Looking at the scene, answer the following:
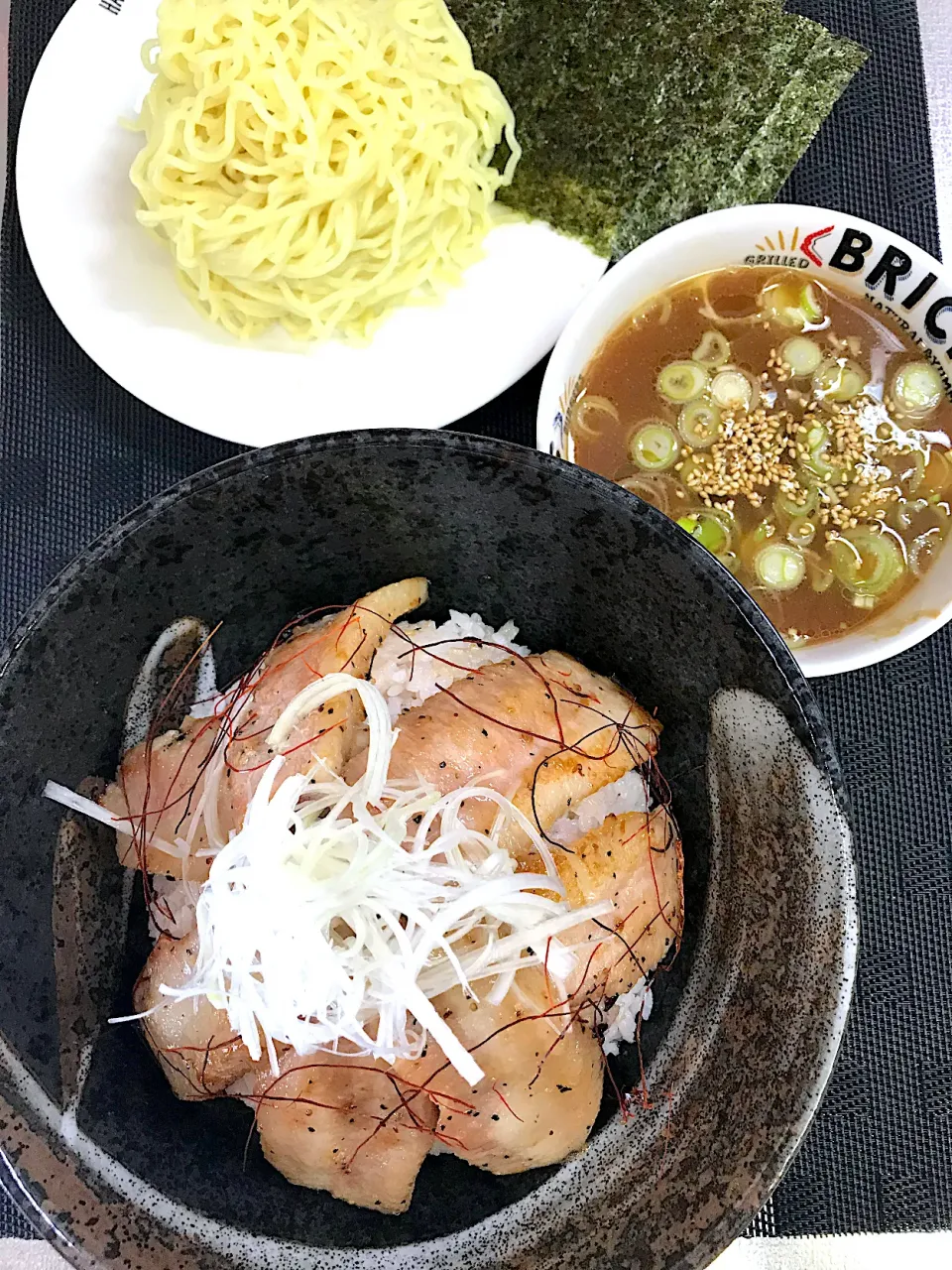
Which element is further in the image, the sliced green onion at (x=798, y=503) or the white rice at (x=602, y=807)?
the sliced green onion at (x=798, y=503)

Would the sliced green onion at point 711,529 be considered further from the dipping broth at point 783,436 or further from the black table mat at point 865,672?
the black table mat at point 865,672

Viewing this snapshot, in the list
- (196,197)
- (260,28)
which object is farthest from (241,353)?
(260,28)

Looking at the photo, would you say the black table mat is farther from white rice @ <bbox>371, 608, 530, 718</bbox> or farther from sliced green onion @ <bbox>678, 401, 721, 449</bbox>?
white rice @ <bbox>371, 608, 530, 718</bbox>

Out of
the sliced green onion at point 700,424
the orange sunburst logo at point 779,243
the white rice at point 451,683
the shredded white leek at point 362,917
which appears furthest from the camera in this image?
the sliced green onion at point 700,424

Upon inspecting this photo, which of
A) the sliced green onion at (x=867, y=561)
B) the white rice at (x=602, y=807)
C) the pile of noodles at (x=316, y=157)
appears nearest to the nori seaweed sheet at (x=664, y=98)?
the pile of noodles at (x=316, y=157)

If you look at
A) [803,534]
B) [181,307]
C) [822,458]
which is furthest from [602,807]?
[181,307]

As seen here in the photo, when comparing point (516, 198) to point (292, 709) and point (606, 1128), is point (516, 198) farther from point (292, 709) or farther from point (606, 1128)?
point (606, 1128)

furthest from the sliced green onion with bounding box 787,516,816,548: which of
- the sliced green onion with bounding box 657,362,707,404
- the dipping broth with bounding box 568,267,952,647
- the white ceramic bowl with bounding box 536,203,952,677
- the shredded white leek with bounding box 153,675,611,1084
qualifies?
the shredded white leek with bounding box 153,675,611,1084

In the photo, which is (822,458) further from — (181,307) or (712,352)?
(181,307)
